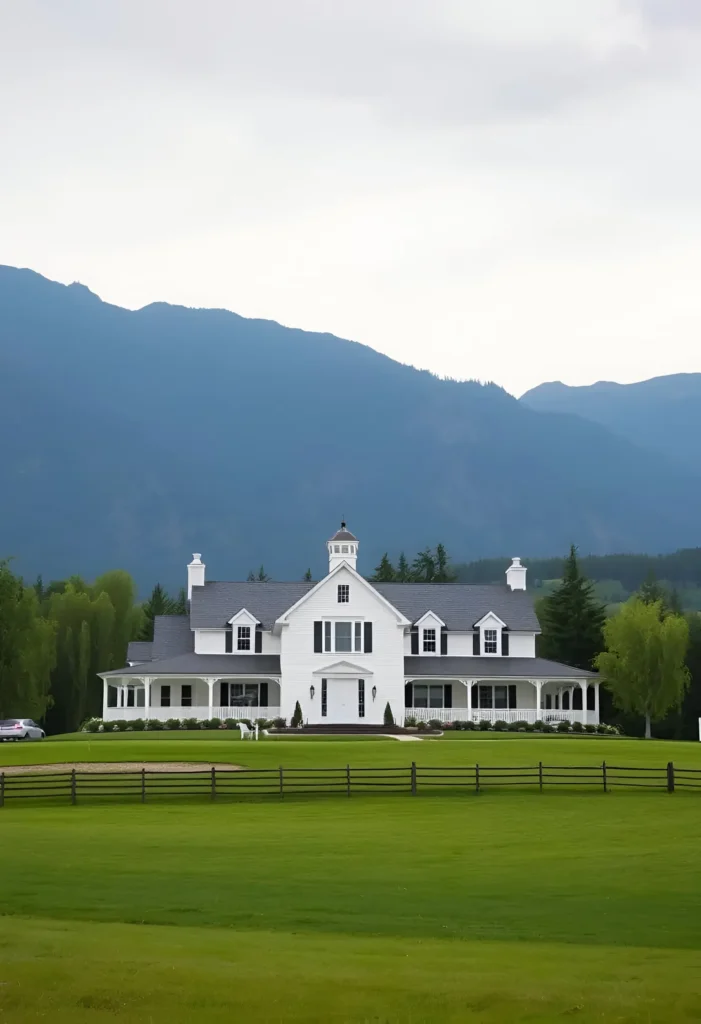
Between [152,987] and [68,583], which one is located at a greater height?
[68,583]

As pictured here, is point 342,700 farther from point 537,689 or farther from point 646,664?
point 646,664

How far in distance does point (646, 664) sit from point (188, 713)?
28882 mm

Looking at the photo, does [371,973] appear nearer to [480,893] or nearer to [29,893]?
[480,893]

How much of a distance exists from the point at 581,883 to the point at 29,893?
10042 millimetres

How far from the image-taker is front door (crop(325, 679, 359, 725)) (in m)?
73.6

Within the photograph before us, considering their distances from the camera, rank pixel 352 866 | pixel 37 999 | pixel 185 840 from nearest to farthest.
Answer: pixel 37 999 → pixel 352 866 → pixel 185 840

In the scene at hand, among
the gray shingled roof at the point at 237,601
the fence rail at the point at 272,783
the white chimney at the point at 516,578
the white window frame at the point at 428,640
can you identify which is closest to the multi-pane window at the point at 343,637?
the gray shingled roof at the point at 237,601

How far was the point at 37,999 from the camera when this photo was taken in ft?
50.0

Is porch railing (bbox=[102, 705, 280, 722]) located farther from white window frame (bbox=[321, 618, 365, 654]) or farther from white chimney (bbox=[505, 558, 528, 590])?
white chimney (bbox=[505, 558, 528, 590])

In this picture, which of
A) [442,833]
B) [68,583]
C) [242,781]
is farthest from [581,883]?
[68,583]

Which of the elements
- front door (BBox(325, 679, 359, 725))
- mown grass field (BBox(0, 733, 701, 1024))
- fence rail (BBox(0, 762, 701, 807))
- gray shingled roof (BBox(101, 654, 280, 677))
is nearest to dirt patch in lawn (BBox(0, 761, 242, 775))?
fence rail (BBox(0, 762, 701, 807))

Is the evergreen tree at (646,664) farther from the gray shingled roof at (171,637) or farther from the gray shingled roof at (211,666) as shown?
the gray shingled roof at (171,637)

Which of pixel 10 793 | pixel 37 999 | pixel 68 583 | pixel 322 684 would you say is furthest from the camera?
pixel 68 583

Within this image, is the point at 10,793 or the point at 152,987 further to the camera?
the point at 10,793
